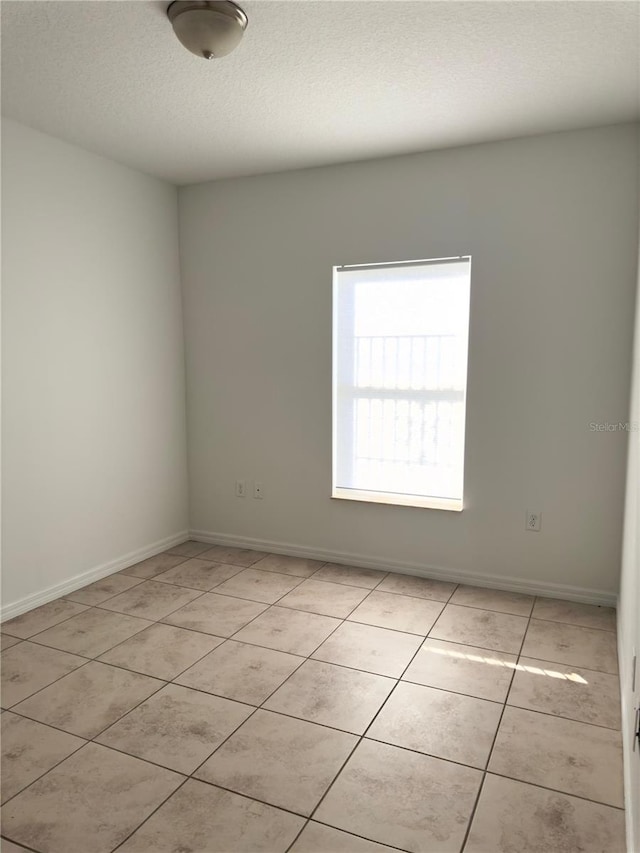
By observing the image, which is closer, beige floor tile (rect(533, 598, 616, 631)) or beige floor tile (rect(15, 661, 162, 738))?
beige floor tile (rect(15, 661, 162, 738))

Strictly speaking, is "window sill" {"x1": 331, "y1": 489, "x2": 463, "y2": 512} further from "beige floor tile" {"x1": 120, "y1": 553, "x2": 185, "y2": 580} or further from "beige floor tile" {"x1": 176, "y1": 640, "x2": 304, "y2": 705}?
"beige floor tile" {"x1": 176, "y1": 640, "x2": 304, "y2": 705}

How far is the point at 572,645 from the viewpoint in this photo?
276cm

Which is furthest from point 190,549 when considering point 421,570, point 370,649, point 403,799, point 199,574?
point 403,799

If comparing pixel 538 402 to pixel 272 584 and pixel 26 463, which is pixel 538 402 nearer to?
pixel 272 584

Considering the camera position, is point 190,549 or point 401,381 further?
point 190,549

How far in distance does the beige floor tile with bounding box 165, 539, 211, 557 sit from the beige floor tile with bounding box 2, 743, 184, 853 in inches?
80.5

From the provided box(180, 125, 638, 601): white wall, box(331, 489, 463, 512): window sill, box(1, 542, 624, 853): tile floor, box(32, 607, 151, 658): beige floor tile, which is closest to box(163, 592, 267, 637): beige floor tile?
box(1, 542, 624, 853): tile floor

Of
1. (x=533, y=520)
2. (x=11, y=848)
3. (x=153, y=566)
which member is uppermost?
(x=533, y=520)

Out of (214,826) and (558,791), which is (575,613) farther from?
(214,826)

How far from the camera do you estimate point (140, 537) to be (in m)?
3.93

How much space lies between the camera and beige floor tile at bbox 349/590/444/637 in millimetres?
2973

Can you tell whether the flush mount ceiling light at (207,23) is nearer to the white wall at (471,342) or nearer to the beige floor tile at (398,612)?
the white wall at (471,342)

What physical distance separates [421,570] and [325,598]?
68 cm

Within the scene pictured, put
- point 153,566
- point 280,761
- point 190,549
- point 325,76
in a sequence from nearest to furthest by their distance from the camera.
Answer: point 280,761 < point 325,76 < point 153,566 < point 190,549
